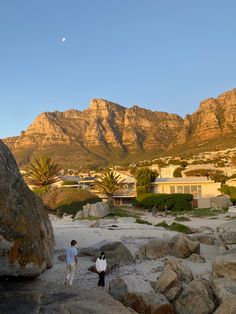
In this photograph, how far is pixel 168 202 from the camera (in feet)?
184

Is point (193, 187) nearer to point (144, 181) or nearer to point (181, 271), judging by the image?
point (144, 181)

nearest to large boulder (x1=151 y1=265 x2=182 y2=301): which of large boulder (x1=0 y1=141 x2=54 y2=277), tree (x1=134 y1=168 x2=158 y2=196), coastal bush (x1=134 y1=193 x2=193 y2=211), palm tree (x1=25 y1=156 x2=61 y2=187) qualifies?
large boulder (x1=0 y1=141 x2=54 y2=277)

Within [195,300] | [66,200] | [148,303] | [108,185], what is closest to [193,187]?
[108,185]

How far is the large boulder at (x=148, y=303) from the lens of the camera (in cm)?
1326

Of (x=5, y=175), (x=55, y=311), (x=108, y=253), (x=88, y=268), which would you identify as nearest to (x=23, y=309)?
(x=55, y=311)

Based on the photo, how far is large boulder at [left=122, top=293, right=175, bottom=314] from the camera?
1326 centimetres

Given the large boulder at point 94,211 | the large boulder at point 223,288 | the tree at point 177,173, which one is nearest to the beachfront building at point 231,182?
the tree at point 177,173

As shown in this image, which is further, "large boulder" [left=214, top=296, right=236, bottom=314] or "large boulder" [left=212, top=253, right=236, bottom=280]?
"large boulder" [left=212, top=253, right=236, bottom=280]

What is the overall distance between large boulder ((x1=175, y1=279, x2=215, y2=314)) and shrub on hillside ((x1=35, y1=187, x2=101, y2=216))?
114 ft

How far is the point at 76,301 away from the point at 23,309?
1.60 m

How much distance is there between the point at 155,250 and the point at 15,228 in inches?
381

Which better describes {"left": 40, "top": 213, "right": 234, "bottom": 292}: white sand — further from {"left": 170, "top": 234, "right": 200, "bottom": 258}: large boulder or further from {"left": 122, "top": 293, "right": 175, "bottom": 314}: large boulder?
{"left": 122, "top": 293, "right": 175, "bottom": 314}: large boulder

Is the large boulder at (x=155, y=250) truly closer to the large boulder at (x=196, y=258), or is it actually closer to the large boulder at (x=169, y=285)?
the large boulder at (x=196, y=258)

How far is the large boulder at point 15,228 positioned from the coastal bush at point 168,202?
141 feet
